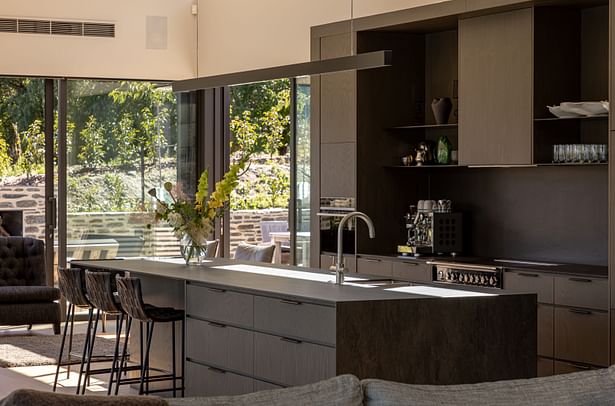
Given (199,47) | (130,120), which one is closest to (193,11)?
(199,47)

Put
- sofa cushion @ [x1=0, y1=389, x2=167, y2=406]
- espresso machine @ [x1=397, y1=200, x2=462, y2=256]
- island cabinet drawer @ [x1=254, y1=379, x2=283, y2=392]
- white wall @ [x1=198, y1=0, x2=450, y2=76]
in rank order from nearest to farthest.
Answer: sofa cushion @ [x1=0, y1=389, x2=167, y2=406], island cabinet drawer @ [x1=254, y1=379, x2=283, y2=392], espresso machine @ [x1=397, y1=200, x2=462, y2=256], white wall @ [x1=198, y1=0, x2=450, y2=76]

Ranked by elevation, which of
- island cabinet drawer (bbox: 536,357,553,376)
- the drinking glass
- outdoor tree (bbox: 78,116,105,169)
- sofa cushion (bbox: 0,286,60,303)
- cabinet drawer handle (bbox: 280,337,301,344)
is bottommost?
island cabinet drawer (bbox: 536,357,553,376)

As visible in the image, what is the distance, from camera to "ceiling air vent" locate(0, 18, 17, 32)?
10570 millimetres

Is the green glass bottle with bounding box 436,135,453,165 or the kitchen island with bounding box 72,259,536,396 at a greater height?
the green glass bottle with bounding box 436,135,453,165

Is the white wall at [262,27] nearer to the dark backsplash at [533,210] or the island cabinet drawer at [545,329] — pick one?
the dark backsplash at [533,210]

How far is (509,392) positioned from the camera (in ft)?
9.17

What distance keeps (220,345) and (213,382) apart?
0.79 ft

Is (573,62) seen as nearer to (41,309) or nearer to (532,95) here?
(532,95)

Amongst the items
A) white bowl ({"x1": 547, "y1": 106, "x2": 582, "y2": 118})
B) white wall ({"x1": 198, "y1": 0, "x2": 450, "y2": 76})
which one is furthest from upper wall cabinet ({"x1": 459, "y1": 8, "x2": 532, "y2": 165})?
white wall ({"x1": 198, "y1": 0, "x2": 450, "y2": 76})

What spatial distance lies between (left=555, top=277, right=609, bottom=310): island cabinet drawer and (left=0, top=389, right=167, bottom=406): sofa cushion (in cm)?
450

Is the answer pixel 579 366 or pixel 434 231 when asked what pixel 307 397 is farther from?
pixel 434 231

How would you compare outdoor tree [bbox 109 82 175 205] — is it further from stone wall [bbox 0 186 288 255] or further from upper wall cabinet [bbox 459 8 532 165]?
upper wall cabinet [bbox 459 8 532 165]

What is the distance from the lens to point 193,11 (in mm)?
11484

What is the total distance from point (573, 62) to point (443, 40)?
1587 millimetres
